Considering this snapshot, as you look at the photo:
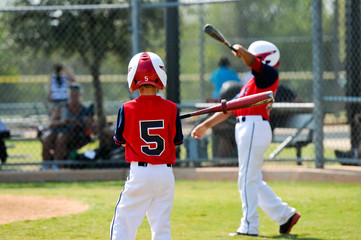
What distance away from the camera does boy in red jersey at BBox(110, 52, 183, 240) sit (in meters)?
4.47

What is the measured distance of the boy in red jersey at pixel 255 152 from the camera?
598 centimetres

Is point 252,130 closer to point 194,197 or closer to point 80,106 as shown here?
point 194,197

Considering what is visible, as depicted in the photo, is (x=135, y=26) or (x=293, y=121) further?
(x=293, y=121)

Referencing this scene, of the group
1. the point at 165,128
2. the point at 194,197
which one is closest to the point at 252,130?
the point at 165,128

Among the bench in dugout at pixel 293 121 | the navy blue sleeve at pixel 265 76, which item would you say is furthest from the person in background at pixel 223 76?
the navy blue sleeve at pixel 265 76

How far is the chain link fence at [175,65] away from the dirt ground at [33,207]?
6.22ft

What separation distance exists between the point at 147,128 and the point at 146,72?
1.27 ft

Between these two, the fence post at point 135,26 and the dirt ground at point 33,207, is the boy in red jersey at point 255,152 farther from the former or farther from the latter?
the fence post at point 135,26

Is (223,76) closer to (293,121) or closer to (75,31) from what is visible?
(293,121)

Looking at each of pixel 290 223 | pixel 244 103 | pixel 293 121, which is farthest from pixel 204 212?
pixel 293 121

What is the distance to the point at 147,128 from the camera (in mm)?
4508

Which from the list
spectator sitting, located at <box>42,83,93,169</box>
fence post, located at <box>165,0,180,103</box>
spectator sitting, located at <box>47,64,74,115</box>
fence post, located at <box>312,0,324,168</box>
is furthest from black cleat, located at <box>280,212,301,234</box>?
spectator sitting, located at <box>47,64,74,115</box>

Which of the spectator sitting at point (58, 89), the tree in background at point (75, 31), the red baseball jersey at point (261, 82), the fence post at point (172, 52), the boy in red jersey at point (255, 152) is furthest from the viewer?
the tree in background at point (75, 31)

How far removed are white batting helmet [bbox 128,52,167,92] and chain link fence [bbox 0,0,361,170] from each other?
17.1ft
